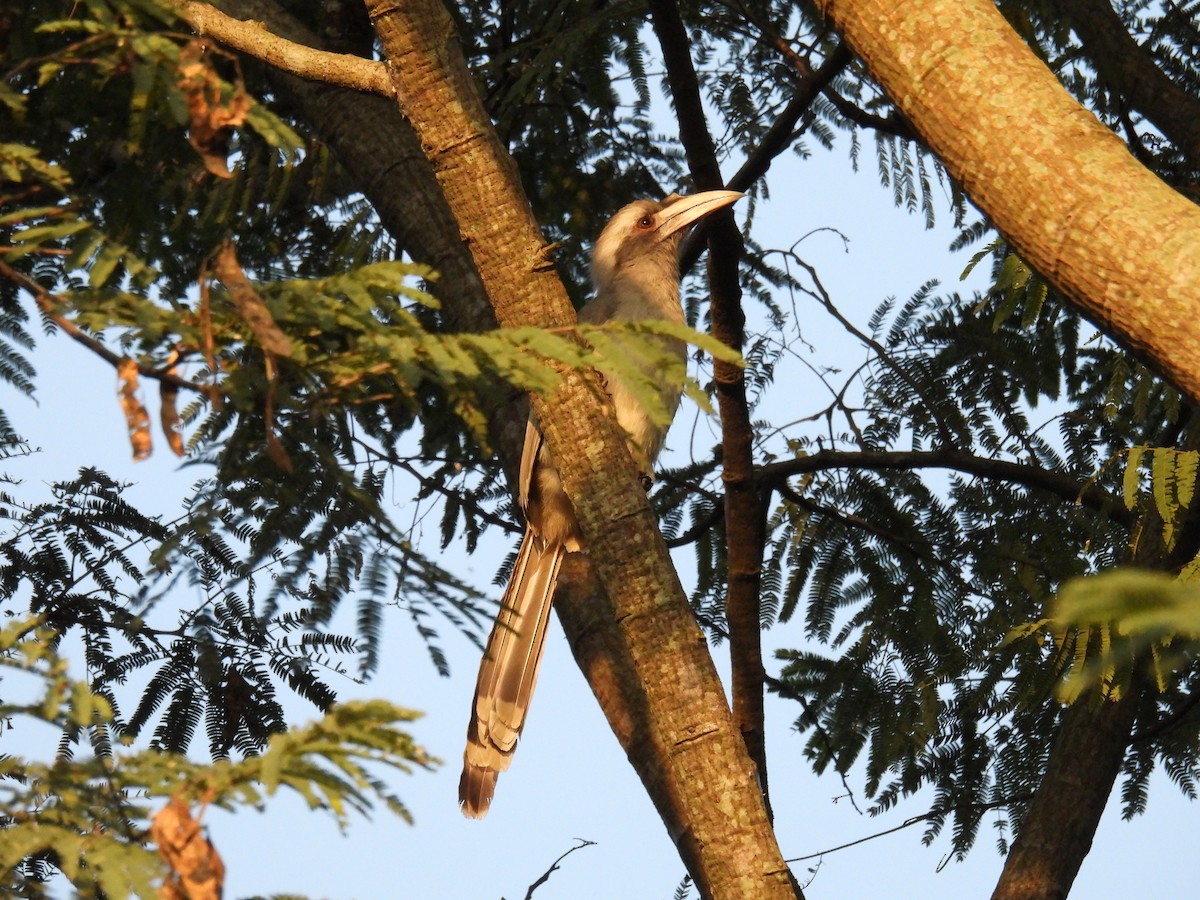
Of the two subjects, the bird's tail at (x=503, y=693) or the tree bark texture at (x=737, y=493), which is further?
the tree bark texture at (x=737, y=493)

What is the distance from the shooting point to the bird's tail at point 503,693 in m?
4.34

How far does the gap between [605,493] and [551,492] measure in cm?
215

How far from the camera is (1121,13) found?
5.91 meters

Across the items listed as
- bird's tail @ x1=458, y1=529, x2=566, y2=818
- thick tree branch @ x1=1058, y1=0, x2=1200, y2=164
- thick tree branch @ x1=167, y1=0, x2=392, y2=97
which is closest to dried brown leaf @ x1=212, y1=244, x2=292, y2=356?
thick tree branch @ x1=167, y1=0, x2=392, y2=97

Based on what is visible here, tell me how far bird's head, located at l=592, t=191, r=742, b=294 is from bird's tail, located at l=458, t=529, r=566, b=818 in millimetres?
1571

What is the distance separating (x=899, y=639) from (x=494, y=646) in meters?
1.47

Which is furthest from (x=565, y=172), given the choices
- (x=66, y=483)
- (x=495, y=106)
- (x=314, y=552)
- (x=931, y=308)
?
(x=314, y=552)

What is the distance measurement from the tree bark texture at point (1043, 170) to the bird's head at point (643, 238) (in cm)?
320

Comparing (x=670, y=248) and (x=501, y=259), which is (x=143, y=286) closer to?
(x=501, y=259)

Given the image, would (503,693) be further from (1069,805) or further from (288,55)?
(288,55)

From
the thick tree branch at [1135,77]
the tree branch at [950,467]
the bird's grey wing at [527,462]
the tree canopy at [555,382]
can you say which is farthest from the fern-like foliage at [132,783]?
the thick tree branch at [1135,77]

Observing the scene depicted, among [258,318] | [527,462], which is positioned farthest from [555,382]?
[527,462]

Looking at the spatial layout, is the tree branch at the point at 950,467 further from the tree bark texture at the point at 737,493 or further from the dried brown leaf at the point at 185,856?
the dried brown leaf at the point at 185,856

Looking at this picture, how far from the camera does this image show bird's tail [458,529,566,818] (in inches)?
171
